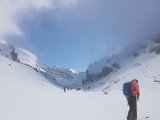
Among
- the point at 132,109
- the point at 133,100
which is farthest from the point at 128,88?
Answer: the point at 132,109

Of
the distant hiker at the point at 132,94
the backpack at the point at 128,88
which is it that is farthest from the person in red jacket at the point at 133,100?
the backpack at the point at 128,88

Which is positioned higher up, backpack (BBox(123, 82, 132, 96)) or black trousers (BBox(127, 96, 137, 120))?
backpack (BBox(123, 82, 132, 96))

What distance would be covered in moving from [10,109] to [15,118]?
9.34 ft

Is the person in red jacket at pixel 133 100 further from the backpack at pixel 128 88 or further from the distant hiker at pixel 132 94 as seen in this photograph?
the backpack at pixel 128 88

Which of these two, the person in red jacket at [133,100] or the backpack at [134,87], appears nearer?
the person in red jacket at [133,100]

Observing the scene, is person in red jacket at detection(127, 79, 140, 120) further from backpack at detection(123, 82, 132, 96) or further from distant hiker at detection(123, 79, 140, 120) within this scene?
backpack at detection(123, 82, 132, 96)

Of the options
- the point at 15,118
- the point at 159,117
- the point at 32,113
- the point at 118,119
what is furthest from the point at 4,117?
the point at 159,117

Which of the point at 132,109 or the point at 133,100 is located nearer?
the point at 132,109

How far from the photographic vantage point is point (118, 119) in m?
18.3

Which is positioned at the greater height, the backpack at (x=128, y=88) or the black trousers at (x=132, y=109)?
the backpack at (x=128, y=88)

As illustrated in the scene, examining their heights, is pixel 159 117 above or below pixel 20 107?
below

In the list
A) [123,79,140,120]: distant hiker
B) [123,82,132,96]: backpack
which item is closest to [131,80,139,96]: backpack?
[123,79,140,120]: distant hiker

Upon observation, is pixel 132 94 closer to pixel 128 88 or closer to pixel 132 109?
pixel 128 88

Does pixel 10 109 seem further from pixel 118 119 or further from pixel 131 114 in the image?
pixel 131 114
